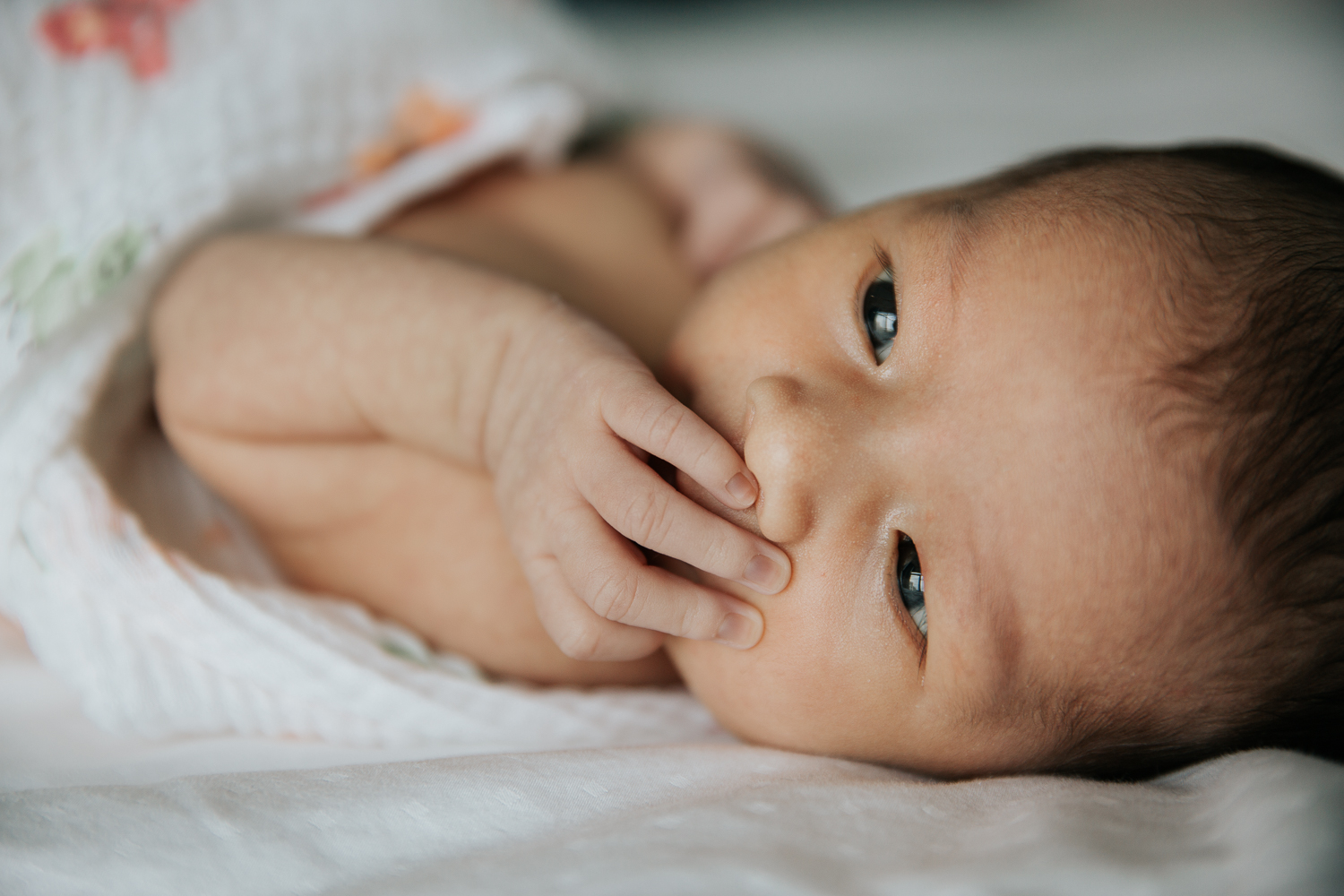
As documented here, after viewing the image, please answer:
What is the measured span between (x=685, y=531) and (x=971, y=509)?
22 cm

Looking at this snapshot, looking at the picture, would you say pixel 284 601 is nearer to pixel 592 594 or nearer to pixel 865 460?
pixel 592 594

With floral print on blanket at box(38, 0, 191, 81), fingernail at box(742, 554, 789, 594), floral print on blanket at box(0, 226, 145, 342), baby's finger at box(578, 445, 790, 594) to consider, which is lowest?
fingernail at box(742, 554, 789, 594)

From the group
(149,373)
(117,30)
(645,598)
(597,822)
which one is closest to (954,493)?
(645,598)

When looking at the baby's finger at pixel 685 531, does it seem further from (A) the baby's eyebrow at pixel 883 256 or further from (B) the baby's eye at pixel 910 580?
(A) the baby's eyebrow at pixel 883 256

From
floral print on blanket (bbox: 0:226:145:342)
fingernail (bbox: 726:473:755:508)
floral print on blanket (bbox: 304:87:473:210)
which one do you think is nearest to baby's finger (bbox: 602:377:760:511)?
fingernail (bbox: 726:473:755:508)

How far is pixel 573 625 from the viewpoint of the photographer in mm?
746

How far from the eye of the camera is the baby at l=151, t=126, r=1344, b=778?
64 centimetres

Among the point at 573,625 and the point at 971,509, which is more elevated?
the point at 971,509

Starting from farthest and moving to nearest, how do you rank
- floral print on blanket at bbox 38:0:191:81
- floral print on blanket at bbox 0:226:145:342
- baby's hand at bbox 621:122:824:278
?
baby's hand at bbox 621:122:824:278 < floral print on blanket at bbox 38:0:191:81 < floral print on blanket at bbox 0:226:145:342

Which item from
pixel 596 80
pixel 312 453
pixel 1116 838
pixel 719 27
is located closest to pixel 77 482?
pixel 312 453

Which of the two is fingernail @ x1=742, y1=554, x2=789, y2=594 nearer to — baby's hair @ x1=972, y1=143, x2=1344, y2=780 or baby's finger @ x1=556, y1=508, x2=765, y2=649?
baby's finger @ x1=556, y1=508, x2=765, y2=649

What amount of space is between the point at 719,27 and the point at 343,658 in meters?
1.91

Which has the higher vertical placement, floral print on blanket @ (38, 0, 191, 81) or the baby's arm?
floral print on blanket @ (38, 0, 191, 81)

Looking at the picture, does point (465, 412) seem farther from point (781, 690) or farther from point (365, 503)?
point (781, 690)
